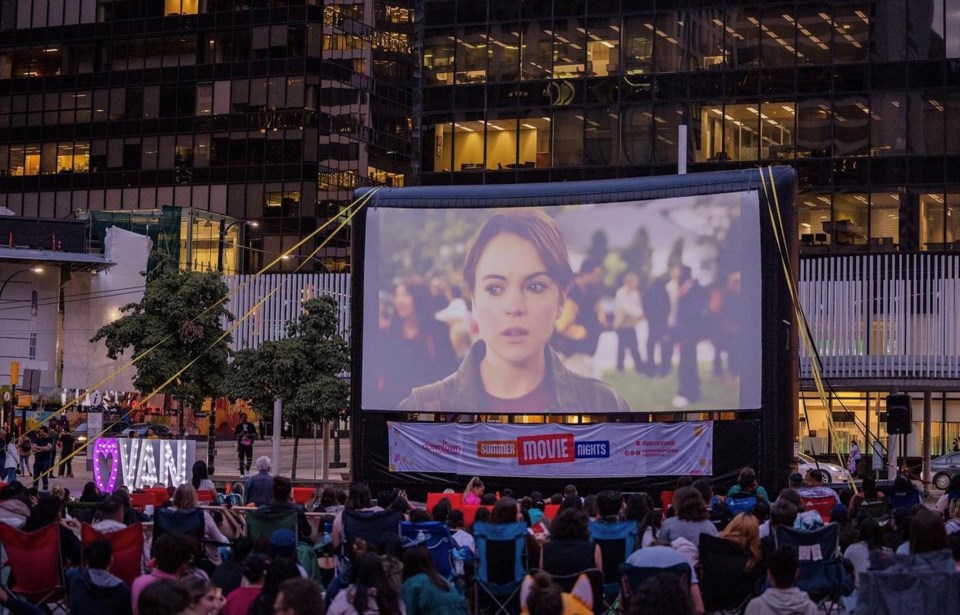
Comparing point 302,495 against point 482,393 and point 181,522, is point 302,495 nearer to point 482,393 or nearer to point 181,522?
point 482,393

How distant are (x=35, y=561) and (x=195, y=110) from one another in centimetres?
7117

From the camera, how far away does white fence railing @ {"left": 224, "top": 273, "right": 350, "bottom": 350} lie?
45.1 meters

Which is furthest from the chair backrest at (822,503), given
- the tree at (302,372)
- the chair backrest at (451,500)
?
the tree at (302,372)

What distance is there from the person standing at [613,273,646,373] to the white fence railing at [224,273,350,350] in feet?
67.4

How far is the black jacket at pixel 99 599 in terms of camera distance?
1004cm

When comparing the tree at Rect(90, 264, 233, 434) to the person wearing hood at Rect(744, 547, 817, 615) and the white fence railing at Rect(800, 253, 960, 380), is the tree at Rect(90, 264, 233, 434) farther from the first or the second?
the person wearing hood at Rect(744, 547, 817, 615)

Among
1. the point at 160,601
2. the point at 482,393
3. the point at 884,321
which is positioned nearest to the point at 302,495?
the point at 482,393

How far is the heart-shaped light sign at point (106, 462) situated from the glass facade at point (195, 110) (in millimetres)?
56061

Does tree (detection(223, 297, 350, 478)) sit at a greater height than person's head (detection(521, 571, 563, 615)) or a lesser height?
greater

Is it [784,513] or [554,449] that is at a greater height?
[554,449]

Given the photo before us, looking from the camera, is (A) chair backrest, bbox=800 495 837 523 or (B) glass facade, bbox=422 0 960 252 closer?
(A) chair backrest, bbox=800 495 837 523

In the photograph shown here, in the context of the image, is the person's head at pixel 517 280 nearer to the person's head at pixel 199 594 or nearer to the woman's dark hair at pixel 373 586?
the woman's dark hair at pixel 373 586

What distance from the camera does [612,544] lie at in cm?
1319

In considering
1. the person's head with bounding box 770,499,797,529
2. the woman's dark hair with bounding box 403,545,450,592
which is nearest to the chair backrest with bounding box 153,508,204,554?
the woman's dark hair with bounding box 403,545,450,592
